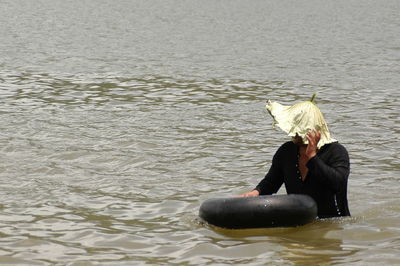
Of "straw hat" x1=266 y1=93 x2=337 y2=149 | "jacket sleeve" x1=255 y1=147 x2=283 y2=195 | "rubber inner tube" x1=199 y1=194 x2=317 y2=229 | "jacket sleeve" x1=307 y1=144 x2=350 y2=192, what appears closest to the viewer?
"jacket sleeve" x1=307 y1=144 x2=350 y2=192

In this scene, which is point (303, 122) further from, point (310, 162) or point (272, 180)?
point (272, 180)

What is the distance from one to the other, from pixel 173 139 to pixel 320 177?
6652 millimetres

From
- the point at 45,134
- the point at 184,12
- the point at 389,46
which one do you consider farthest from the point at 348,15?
the point at 45,134

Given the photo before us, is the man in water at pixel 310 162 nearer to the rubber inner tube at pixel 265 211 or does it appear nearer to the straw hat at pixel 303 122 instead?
the straw hat at pixel 303 122

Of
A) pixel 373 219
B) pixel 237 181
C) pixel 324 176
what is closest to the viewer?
pixel 324 176

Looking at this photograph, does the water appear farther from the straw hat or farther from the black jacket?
the straw hat

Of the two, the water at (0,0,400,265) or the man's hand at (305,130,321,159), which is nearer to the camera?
the man's hand at (305,130,321,159)

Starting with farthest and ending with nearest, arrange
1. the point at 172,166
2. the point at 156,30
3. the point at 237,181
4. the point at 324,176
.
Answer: the point at 156,30 < the point at 172,166 < the point at 237,181 < the point at 324,176

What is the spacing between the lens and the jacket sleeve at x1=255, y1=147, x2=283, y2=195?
864 cm

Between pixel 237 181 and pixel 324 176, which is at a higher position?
pixel 324 176

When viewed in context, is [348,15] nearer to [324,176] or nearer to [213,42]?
[213,42]

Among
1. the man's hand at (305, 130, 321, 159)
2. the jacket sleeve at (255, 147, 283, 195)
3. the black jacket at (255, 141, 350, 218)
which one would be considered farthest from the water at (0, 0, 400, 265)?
the man's hand at (305, 130, 321, 159)

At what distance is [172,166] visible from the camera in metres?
12.6

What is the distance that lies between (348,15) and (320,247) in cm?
3736
